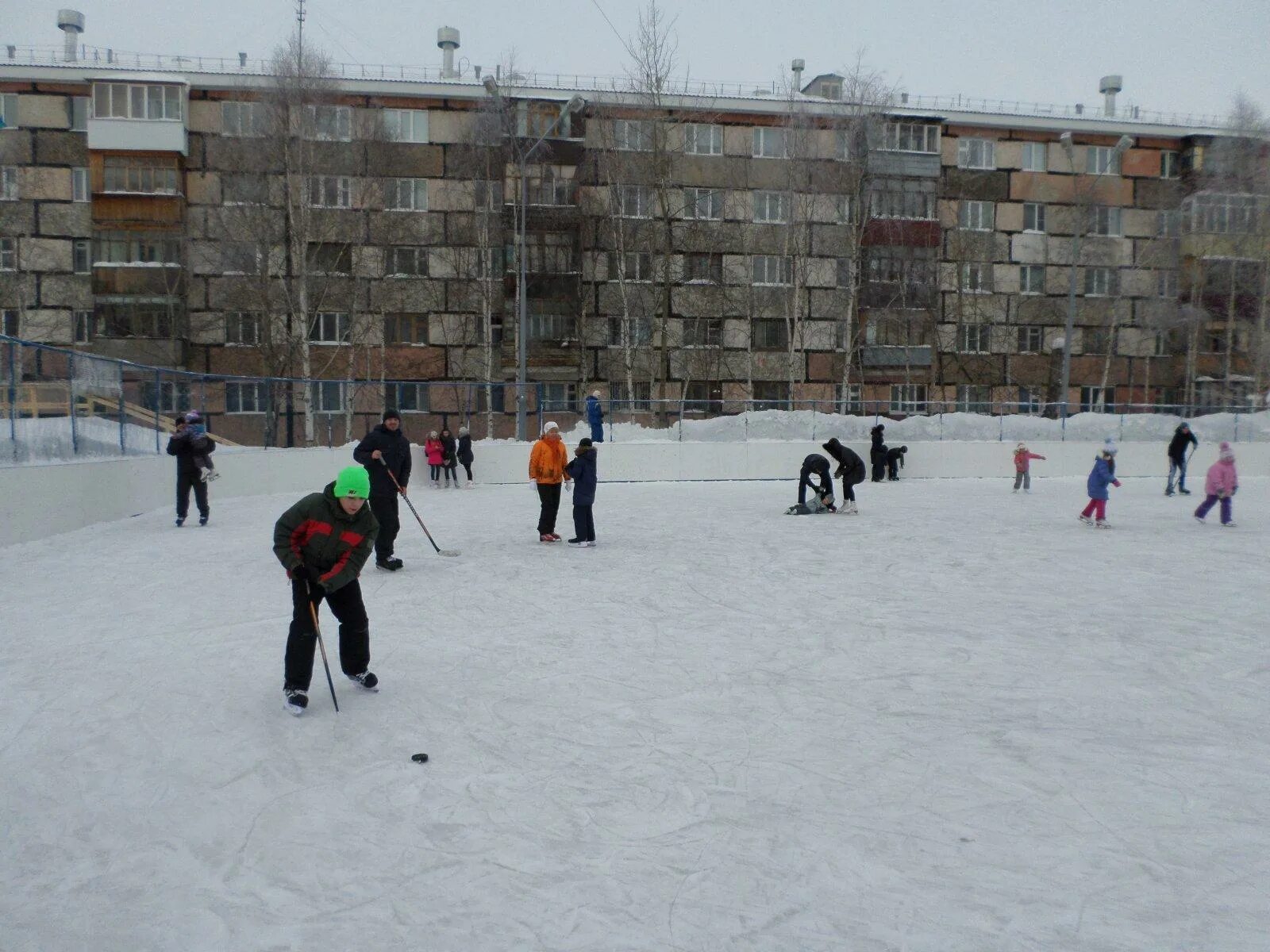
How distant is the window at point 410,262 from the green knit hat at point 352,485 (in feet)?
103

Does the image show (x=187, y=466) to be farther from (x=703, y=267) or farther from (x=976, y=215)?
(x=976, y=215)

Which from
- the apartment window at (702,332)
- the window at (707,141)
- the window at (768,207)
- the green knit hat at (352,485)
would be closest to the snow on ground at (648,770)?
the green knit hat at (352,485)

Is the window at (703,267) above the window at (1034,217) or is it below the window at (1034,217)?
below

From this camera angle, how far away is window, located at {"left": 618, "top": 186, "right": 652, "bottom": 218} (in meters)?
35.0

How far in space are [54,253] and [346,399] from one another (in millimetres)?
19729

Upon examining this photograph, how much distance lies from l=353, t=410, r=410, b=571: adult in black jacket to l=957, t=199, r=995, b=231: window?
34.7m

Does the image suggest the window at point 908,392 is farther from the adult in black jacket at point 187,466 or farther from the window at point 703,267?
the adult in black jacket at point 187,466

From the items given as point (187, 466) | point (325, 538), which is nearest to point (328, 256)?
point (187, 466)

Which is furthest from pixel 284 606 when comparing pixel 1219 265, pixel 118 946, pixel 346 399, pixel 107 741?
pixel 1219 265

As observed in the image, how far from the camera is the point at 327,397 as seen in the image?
872 inches

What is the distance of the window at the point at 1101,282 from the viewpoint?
132 ft

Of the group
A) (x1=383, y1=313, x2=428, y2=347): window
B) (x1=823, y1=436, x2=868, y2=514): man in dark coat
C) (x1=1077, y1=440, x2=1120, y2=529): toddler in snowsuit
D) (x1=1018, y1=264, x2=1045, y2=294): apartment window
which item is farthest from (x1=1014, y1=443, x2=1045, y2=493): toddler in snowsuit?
(x1=383, y1=313, x2=428, y2=347): window

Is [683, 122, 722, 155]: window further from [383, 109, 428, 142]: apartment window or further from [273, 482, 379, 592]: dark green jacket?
[273, 482, 379, 592]: dark green jacket

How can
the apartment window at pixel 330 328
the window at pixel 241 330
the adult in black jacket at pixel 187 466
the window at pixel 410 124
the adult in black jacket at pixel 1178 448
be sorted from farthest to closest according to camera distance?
the window at pixel 410 124
the apartment window at pixel 330 328
the window at pixel 241 330
the adult in black jacket at pixel 1178 448
the adult in black jacket at pixel 187 466
